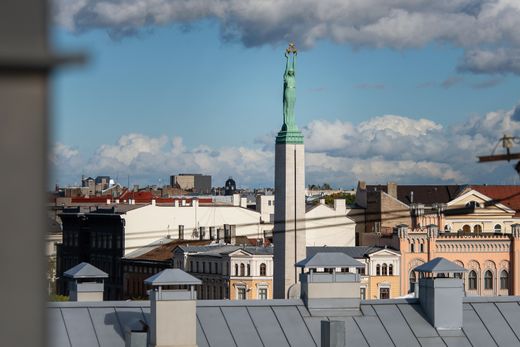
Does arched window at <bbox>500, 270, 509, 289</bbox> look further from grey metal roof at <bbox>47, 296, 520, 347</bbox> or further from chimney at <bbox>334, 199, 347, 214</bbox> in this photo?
grey metal roof at <bbox>47, 296, 520, 347</bbox>

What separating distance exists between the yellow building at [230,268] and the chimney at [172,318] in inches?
2759

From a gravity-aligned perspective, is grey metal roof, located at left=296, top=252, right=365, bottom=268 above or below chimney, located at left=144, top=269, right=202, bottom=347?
above

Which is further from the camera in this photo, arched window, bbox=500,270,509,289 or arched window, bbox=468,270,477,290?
arched window, bbox=500,270,509,289

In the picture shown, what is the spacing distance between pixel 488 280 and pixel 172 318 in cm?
8076

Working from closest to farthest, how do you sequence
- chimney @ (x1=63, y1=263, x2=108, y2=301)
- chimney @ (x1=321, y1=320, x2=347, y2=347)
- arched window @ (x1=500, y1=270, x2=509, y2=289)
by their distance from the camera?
chimney @ (x1=321, y1=320, x2=347, y2=347) → chimney @ (x1=63, y1=263, x2=108, y2=301) → arched window @ (x1=500, y1=270, x2=509, y2=289)

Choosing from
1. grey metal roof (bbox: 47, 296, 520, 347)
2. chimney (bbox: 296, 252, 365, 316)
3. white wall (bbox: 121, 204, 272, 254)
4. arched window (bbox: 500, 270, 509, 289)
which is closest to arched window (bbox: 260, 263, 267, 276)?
white wall (bbox: 121, 204, 272, 254)

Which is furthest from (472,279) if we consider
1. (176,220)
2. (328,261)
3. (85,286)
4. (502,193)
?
(85,286)

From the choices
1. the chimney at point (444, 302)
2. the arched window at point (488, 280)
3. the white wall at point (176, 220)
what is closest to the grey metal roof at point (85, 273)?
the chimney at point (444, 302)

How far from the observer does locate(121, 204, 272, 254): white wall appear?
110 meters

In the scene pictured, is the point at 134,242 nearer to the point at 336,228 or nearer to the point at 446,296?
the point at 336,228

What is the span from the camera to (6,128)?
158 centimetres

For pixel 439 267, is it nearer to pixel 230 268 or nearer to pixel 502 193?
pixel 230 268

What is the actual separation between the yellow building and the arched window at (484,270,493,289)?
14426mm

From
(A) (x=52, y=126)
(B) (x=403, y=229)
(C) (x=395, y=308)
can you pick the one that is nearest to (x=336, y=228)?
(B) (x=403, y=229)
